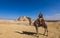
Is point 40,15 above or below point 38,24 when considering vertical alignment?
above

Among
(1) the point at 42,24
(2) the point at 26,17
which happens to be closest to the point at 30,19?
(2) the point at 26,17

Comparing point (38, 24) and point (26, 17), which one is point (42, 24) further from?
point (26, 17)

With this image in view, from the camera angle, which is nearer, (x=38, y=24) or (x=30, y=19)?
(x=38, y=24)

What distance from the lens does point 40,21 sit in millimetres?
14117

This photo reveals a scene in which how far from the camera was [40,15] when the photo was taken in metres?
14.1

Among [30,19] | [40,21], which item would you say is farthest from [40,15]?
[30,19]

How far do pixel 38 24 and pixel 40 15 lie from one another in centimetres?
100

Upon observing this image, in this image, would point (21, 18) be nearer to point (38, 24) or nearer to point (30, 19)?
point (30, 19)

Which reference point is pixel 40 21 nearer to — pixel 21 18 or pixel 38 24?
pixel 38 24

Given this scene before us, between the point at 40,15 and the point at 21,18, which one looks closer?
the point at 40,15

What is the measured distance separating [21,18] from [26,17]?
79.2 inches

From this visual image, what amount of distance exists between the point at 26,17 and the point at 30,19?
2.04 m

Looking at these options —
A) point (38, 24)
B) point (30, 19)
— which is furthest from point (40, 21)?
point (30, 19)

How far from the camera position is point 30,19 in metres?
45.8
